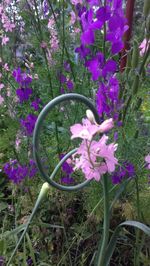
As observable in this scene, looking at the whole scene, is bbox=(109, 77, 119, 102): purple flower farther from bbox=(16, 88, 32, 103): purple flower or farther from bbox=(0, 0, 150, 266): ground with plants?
bbox=(16, 88, 32, 103): purple flower

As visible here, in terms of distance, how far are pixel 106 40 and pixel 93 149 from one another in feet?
1.44

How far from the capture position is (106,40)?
1053 millimetres

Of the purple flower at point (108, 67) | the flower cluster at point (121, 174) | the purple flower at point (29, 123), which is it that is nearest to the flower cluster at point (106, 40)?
the purple flower at point (108, 67)

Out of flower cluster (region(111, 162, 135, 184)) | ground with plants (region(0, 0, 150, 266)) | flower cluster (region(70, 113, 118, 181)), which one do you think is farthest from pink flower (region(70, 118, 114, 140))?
flower cluster (region(111, 162, 135, 184))

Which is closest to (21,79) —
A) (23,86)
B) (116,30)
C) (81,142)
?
(23,86)

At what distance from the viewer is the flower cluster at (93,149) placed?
674mm

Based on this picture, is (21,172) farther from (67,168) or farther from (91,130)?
(91,130)

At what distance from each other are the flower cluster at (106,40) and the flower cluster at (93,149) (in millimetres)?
383

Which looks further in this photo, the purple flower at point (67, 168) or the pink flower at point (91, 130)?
the purple flower at point (67, 168)

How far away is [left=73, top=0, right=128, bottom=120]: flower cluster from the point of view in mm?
1018

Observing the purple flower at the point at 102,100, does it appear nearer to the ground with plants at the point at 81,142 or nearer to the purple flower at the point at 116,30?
the ground with plants at the point at 81,142

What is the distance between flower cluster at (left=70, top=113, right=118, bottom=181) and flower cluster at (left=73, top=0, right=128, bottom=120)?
0.38 metres

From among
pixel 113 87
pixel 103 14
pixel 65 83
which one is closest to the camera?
pixel 103 14

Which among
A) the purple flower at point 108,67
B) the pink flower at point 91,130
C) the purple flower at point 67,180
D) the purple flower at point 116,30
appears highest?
the purple flower at point 116,30
